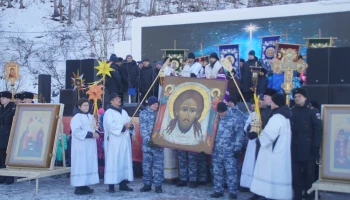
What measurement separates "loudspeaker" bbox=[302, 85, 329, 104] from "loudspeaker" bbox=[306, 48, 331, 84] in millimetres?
109

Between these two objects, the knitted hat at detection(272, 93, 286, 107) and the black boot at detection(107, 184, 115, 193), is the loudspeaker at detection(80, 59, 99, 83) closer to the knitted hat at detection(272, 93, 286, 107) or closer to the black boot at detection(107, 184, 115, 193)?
the black boot at detection(107, 184, 115, 193)

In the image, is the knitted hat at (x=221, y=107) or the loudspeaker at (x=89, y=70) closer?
the knitted hat at (x=221, y=107)

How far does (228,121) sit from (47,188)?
13.1 feet

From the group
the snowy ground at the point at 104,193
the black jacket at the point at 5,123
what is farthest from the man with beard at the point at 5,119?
the snowy ground at the point at 104,193

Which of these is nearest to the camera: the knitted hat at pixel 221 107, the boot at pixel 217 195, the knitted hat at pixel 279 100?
the knitted hat at pixel 279 100

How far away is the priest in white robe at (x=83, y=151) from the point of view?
8.58 m

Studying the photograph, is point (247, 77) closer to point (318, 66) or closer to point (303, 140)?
point (318, 66)

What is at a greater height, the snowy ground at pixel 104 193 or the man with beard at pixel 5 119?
the man with beard at pixel 5 119

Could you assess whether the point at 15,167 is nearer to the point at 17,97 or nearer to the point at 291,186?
the point at 17,97

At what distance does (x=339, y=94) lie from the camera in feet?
29.5

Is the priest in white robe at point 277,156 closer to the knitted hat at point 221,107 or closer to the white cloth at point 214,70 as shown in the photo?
the knitted hat at point 221,107

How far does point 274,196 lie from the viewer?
717cm

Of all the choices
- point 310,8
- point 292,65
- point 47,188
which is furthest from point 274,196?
point 310,8

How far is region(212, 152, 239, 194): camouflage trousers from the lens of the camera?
322 inches
